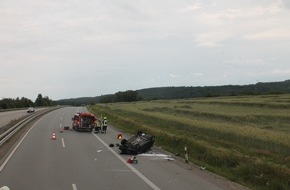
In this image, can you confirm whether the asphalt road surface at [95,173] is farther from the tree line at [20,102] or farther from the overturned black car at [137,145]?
the tree line at [20,102]

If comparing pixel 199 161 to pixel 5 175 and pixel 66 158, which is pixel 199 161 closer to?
→ pixel 66 158

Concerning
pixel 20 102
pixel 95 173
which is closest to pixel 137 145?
pixel 95 173

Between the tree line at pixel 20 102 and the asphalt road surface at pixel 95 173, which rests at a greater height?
the tree line at pixel 20 102

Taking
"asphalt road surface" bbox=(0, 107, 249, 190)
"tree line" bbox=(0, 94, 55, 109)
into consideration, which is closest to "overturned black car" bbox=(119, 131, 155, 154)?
"asphalt road surface" bbox=(0, 107, 249, 190)

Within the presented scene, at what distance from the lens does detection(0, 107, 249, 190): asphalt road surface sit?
501 inches

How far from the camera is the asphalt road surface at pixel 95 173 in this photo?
41.8ft

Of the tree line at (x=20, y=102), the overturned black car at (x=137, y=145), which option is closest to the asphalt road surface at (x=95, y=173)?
the overturned black car at (x=137, y=145)

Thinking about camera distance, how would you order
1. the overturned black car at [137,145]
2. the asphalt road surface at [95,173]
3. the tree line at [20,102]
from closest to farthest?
the asphalt road surface at [95,173], the overturned black car at [137,145], the tree line at [20,102]

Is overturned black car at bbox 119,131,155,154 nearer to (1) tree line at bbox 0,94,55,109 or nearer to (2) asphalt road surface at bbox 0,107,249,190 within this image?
(2) asphalt road surface at bbox 0,107,249,190

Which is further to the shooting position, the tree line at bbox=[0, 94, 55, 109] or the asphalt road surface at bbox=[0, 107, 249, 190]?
the tree line at bbox=[0, 94, 55, 109]

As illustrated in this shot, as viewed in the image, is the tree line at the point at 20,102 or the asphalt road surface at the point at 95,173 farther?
the tree line at the point at 20,102

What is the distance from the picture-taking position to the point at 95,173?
1497 cm

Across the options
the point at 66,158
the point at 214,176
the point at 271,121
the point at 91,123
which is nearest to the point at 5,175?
the point at 66,158

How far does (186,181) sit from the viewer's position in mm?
13781
